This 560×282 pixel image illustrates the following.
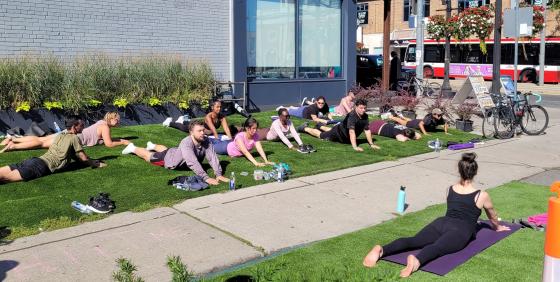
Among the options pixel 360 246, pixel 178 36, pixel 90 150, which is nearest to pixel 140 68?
pixel 178 36

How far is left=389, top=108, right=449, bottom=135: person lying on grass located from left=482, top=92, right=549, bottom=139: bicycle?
3.25 feet

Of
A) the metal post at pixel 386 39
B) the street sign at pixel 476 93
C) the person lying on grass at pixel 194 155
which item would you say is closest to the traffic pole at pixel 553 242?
the person lying on grass at pixel 194 155

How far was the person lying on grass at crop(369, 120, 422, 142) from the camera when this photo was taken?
476 inches

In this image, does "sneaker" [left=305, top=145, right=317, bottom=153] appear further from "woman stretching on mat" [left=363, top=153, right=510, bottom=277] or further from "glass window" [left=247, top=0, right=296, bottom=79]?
"glass window" [left=247, top=0, right=296, bottom=79]

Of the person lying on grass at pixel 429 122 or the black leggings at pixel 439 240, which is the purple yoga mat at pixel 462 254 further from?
the person lying on grass at pixel 429 122

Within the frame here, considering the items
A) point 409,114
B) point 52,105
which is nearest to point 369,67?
point 409,114

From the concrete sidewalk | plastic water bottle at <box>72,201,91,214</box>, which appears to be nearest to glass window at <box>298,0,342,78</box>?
the concrete sidewalk

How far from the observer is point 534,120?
1351 centimetres

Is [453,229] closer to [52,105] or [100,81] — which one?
[52,105]

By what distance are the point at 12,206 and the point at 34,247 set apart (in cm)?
135

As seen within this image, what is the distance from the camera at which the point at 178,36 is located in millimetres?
14773

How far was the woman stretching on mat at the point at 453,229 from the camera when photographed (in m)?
4.97

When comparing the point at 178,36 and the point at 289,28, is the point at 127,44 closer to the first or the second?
the point at 178,36

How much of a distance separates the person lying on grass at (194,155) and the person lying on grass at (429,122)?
251 inches
